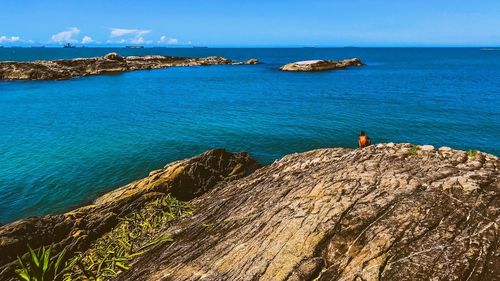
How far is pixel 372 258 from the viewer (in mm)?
10188

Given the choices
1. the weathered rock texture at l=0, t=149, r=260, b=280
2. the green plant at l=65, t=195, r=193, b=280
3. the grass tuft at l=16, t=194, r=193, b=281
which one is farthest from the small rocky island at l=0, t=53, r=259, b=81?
the grass tuft at l=16, t=194, r=193, b=281

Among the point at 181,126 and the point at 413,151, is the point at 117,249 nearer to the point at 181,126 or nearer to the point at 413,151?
the point at 413,151

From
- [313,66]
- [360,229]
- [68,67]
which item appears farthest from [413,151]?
[68,67]

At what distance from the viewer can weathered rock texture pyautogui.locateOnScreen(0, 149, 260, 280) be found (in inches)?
711

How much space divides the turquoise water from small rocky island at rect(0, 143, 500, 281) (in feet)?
32.8

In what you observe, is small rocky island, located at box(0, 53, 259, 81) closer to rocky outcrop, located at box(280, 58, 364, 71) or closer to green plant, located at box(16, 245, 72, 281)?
rocky outcrop, located at box(280, 58, 364, 71)

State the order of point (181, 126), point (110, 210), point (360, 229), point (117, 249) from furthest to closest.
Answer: point (181, 126) → point (110, 210) → point (117, 249) → point (360, 229)

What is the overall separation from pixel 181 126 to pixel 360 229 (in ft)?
138

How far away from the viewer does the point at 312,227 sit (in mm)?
12055

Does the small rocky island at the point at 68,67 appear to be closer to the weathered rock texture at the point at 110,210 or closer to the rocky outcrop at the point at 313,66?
the rocky outcrop at the point at 313,66

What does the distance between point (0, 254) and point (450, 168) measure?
894 inches

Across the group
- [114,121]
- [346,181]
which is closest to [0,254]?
[346,181]

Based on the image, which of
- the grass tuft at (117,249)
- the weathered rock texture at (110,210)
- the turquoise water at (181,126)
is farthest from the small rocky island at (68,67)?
the grass tuft at (117,249)

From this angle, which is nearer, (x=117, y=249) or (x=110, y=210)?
(x=117, y=249)
